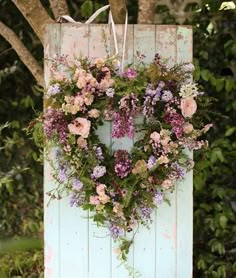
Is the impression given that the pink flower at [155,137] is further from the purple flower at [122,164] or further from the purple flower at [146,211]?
the purple flower at [146,211]

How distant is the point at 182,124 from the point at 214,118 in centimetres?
110

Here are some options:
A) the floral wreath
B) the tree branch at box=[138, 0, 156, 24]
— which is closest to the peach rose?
the floral wreath

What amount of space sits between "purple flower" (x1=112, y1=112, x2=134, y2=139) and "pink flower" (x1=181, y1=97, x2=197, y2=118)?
0.58 ft

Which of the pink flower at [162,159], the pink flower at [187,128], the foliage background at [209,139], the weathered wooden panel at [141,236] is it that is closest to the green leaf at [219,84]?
the foliage background at [209,139]

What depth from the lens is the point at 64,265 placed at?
2.04m

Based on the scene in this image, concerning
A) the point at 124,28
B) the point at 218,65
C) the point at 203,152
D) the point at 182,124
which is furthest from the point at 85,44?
the point at 218,65

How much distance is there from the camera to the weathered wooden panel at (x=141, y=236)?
1.99m

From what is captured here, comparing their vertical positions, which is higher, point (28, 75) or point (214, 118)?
point (28, 75)

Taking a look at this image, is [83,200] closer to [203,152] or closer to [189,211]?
[189,211]

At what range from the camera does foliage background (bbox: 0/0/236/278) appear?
281cm

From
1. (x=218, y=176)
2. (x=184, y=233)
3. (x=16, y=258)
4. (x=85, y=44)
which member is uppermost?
(x=85, y=44)

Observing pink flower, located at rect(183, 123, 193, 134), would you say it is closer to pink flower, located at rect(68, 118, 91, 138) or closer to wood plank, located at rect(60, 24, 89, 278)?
pink flower, located at rect(68, 118, 91, 138)

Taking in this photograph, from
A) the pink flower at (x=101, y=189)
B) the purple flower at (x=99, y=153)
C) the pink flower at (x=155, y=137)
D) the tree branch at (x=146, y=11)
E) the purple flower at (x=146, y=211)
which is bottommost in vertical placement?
the purple flower at (x=146, y=211)

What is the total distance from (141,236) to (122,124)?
1.42ft
